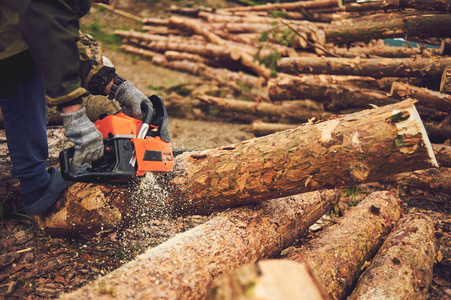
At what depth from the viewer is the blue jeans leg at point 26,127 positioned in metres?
2.10

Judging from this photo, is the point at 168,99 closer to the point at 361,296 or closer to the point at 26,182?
the point at 26,182

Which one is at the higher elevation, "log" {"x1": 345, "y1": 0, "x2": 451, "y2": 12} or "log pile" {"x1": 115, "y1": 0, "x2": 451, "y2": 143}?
"log" {"x1": 345, "y1": 0, "x2": 451, "y2": 12}

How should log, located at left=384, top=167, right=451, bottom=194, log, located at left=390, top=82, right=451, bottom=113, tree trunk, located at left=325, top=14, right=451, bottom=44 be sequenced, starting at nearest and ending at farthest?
1. log, located at left=384, top=167, right=451, bottom=194
2. log, located at left=390, top=82, right=451, bottom=113
3. tree trunk, located at left=325, top=14, right=451, bottom=44

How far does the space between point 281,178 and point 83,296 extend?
138 cm

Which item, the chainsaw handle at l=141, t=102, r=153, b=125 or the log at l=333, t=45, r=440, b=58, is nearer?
the chainsaw handle at l=141, t=102, r=153, b=125

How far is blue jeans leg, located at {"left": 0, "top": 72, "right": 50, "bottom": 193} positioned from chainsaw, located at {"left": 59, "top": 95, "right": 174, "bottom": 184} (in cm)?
48

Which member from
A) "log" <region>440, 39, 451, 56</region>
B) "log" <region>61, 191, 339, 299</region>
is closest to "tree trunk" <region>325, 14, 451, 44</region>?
"log" <region>440, 39, 451, 56</region>

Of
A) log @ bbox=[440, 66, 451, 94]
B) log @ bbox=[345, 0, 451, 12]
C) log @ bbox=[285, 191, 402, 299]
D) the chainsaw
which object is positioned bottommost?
log @ bbox=[285, 191, 402, 299]

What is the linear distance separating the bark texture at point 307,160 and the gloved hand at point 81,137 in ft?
2.24

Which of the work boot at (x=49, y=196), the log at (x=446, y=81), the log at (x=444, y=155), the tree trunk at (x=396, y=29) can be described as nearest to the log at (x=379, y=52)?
the tree trunk at (x=396, y=29)

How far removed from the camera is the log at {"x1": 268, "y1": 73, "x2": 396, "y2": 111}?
4.77 meters

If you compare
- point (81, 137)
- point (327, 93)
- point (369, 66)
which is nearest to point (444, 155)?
point (369, 66)

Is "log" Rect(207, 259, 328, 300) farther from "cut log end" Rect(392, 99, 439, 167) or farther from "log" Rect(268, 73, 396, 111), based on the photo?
"log" Rect(268, 73, 396, 111)

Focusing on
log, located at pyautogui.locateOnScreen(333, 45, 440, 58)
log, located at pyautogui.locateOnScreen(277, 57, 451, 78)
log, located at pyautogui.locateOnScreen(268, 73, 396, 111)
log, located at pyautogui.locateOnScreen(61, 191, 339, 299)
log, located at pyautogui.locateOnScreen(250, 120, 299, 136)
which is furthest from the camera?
log, located at pyautogui.locateOnScreen(333, 45, 440, 58)
